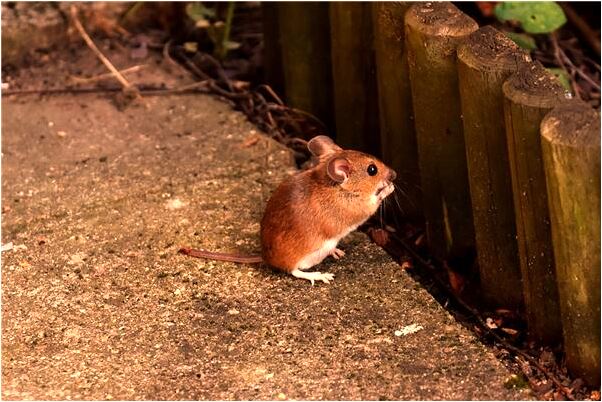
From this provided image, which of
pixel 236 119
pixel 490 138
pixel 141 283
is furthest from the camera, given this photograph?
pixel 236 119

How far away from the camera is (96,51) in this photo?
21.2 feet

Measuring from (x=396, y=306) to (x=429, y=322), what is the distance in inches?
6.4

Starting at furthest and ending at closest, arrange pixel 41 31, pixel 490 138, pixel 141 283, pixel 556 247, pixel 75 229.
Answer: pixel 41 31 → pixel 75 229 → pixel 141 283 → pixel 490 138 → pixel 556 247

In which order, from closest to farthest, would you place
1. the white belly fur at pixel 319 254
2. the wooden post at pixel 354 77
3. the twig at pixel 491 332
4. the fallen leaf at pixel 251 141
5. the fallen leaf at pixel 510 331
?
the twig at pixel 491 332 < the fallen leaf at pixel 510 331 < the white belly fur at pixel 319 254 < the wooden post at pixel 354 77 < the fallen leaf at pixel 251 141

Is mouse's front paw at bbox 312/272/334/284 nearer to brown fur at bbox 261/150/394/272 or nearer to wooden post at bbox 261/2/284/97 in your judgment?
brown fur at bbox 261/150/394/272

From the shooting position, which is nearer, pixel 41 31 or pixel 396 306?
pixel 396 306

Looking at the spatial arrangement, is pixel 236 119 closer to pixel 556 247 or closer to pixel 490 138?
pixel 490 138

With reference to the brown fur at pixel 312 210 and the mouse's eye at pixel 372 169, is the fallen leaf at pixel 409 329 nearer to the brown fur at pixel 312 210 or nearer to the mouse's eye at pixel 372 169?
the brown fur at pixel 312 210

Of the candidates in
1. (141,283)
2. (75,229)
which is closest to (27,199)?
(75,229)

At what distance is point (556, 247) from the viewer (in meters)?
3.81

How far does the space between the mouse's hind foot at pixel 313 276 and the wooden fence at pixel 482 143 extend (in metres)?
A: 0.54

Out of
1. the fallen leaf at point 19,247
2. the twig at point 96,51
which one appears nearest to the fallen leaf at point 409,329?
the fallen leaf at point 19,247

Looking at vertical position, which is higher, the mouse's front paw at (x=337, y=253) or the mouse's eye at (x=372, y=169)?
the mouse's eye at (x=372, y=169)

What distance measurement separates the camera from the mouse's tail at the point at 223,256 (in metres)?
4.67
